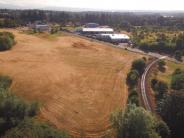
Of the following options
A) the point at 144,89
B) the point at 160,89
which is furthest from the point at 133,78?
the point at 160,89

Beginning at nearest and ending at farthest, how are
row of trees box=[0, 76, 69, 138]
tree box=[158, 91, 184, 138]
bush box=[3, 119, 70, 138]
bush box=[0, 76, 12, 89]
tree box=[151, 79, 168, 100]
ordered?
1. bush box=[3, 119, 70, 138]
2. row of trees box=[0, 76, 69, 138]
3. tree box=[158, 91, 184, 138]
4. bush box=[0, 76, 12, 89]
5. tree box=[151, 79, 168, 100]

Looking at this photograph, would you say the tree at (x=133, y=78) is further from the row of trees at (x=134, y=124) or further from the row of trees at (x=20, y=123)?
the row of trees at (x=134, y=124)

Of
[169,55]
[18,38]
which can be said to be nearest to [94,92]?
[169,55]

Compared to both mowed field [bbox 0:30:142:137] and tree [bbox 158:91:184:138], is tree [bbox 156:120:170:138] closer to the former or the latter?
tree [bbox 158:91:184:138]

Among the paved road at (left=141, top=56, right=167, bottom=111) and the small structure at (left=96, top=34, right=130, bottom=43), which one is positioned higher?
the small structure at (left=96, top=34, right=130, bottom=43)

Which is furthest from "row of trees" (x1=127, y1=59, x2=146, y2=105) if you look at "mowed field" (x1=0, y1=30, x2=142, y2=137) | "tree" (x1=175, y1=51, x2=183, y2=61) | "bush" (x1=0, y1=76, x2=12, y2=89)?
"bush" (x1=0, y1=76, x2=12, y2=89)

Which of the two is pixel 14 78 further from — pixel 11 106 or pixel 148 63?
pixel 148 63

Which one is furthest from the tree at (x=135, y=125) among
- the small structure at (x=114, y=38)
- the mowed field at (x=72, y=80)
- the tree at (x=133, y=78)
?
the small structure at (x=114, y=38)
